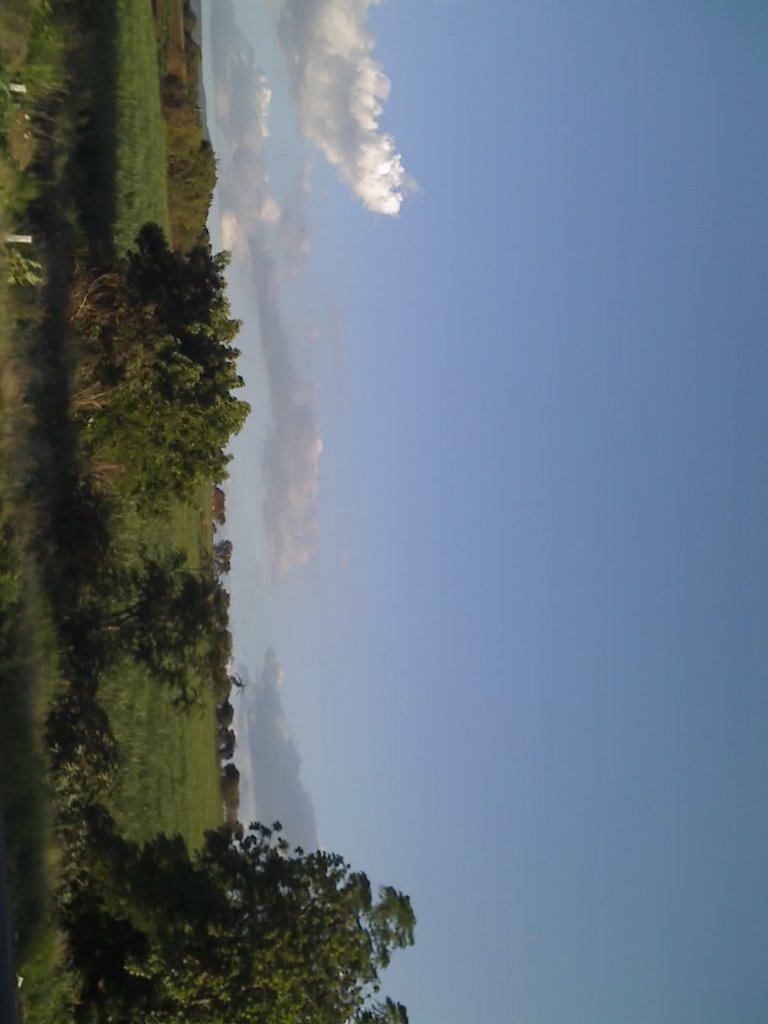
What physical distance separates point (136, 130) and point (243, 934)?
29965 mm

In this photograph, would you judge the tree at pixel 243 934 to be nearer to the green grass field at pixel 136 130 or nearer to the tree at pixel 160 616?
the tree at pixel 160 616

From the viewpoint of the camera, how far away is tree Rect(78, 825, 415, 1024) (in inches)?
598

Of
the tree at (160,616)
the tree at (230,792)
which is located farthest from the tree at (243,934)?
the tree at (230,792)

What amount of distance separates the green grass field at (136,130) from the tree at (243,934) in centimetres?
2087

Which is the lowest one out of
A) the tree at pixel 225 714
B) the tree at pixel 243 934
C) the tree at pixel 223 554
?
the tree at pixel 243 934

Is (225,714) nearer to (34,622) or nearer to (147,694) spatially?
(147,694)

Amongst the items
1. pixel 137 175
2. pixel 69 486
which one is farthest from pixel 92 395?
pixel 137 175

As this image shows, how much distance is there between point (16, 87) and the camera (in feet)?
58.9

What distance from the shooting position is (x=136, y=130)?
33.2m

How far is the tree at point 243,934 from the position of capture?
15.2 m

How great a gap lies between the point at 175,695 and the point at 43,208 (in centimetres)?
1877

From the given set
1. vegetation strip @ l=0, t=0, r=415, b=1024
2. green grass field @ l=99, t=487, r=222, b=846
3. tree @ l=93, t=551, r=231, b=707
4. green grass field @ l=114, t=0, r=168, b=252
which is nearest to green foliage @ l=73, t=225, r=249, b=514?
vegetation strip @ l=0, t=0, r=415, b=1024

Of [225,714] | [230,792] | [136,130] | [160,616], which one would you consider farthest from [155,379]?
[230,792]

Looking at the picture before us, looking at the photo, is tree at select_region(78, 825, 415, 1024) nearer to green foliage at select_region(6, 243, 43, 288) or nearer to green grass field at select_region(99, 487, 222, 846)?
green grass field at select_region(99, 487, 222, 846)
